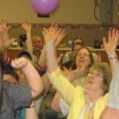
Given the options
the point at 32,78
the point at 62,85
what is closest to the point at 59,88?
the point at 62,85

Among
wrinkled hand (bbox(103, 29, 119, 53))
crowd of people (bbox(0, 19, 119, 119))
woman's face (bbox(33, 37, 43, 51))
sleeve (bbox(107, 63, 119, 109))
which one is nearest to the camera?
sleeve (bbox(107, 63, 119, 109))

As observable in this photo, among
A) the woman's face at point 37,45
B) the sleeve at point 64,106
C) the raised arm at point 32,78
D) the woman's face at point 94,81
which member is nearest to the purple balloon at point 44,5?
the woman's face at point 37,45

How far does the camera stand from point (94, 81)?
88.3 inches

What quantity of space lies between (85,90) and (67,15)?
5.73 m

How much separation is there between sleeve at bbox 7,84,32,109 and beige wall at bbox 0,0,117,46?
→ 6.07 m

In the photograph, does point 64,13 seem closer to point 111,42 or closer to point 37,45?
point 37,45

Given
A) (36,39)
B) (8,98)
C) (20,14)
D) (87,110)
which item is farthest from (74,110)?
(20,14)

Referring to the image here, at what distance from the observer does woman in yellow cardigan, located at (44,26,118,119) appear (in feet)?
7.04

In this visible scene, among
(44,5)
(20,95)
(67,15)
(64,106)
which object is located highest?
(67,15)

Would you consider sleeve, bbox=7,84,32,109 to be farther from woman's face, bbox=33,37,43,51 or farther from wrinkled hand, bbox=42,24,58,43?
woman's face, bbox=33,37,43,51

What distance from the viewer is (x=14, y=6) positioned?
7.62 meters

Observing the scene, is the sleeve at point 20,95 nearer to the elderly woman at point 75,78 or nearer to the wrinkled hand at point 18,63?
the wrinkled hand at point 18,63

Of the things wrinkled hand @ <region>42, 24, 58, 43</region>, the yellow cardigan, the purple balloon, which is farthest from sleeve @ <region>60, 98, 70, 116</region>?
the purple balloon

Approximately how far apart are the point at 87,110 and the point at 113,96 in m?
0.92
